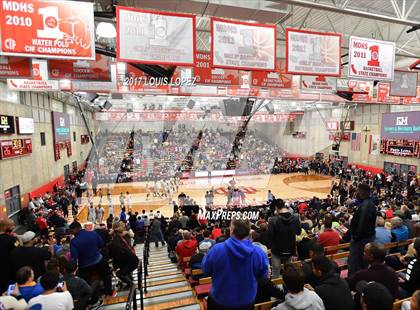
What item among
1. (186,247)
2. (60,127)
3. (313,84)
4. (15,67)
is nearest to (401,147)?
(313,84)

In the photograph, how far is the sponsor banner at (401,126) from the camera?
20.1 m

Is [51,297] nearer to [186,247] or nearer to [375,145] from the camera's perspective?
[186,247]

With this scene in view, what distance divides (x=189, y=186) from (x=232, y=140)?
15.0 m

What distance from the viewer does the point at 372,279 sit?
3.04 meters

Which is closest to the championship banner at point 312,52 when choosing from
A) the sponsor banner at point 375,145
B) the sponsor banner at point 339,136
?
the sponsor banner at point 375,145

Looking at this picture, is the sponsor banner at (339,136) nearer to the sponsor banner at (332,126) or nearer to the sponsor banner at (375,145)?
the sponsor banner at (332,126)

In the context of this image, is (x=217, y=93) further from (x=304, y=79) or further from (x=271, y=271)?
(x=271, y=271)

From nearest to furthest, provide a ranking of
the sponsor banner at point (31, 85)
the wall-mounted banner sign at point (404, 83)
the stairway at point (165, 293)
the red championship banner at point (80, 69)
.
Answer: the stairway at point (165, 293)
the red championship banner at point (80, 69)
the sponsor banner at point (31, 85)
the wall-mounted banner sign at point (404, 83)

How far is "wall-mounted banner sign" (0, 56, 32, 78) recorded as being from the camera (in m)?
7.11

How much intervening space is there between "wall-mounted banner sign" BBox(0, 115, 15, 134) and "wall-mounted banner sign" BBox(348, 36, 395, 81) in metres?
14.2

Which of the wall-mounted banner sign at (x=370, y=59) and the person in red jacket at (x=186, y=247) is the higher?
the wall-mounted banner sign at (x=370, y=59)

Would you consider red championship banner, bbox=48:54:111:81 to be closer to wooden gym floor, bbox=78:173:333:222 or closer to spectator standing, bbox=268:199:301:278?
spectator standing, bbox=268:199:301:278

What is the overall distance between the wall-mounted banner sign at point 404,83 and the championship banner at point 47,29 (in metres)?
12.5

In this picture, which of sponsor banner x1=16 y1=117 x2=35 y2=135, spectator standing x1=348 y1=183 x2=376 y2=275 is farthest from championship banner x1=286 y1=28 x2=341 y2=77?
sponsor banner x1=16 y1=117 x2=35 y2=135
